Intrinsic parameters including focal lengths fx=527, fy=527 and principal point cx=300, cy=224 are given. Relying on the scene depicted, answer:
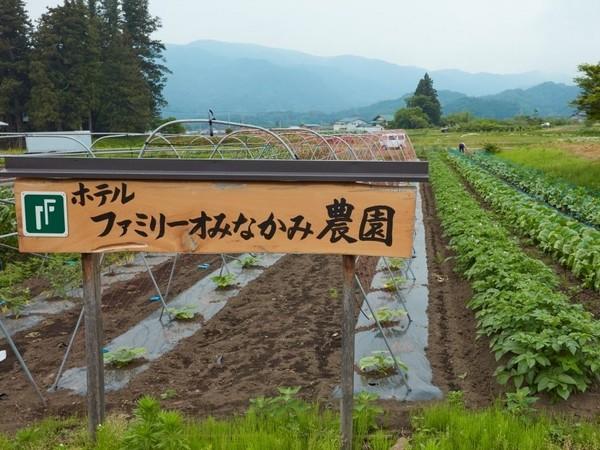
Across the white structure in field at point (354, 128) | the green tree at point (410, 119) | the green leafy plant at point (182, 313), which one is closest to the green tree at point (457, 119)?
the green tree at point (410, 119)

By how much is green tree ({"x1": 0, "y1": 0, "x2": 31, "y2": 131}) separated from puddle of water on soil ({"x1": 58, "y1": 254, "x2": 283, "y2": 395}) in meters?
35.4

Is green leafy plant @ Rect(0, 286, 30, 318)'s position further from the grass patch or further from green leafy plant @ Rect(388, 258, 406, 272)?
green leafy plant @ Rect(388, 258, 406, 272)

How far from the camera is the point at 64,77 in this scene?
3800cm

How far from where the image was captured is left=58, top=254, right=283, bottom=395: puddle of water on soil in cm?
469

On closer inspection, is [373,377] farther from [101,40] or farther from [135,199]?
[101,40]

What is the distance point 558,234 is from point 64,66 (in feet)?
128

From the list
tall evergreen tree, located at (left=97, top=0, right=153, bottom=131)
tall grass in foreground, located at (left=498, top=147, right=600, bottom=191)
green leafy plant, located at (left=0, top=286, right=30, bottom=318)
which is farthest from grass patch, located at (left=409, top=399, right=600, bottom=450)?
tall evergreen tree, located at (left=97, top=0, right=153, bottom=131)

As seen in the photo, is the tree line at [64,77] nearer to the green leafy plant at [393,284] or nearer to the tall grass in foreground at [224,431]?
the green leafy plant at [393,284]

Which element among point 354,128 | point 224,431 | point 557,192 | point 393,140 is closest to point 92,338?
point 224,431

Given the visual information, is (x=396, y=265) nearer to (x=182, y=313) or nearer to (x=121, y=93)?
(x=182, y=313)

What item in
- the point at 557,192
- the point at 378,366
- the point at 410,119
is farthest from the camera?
the point at 410,119

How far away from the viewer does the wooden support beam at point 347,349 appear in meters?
3.04

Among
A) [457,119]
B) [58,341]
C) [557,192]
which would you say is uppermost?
[457,119]

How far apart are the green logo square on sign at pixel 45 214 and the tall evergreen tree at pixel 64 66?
37.0m
